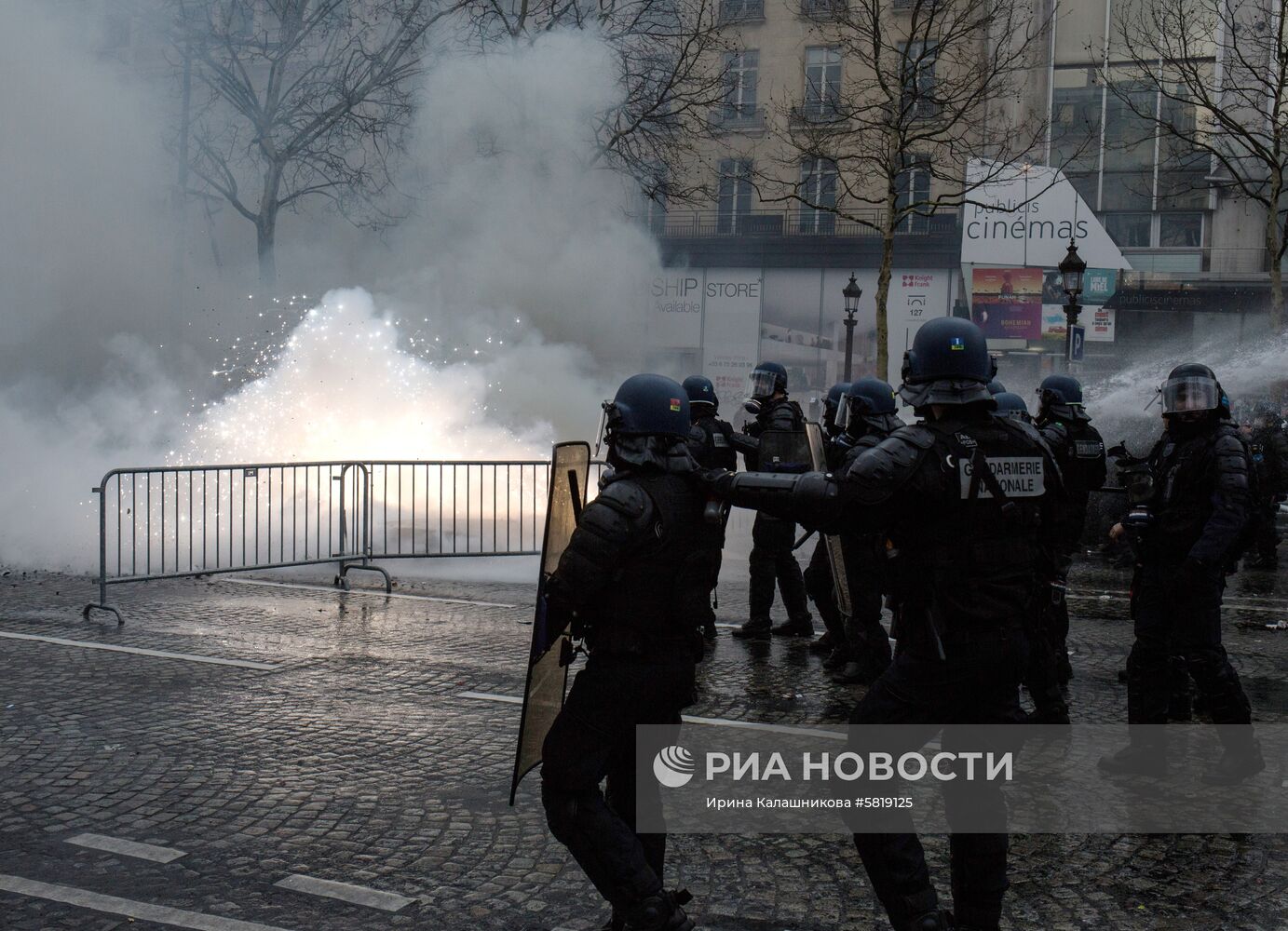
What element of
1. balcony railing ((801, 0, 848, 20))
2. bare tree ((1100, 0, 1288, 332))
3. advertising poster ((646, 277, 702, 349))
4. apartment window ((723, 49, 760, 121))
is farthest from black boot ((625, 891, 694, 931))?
advertising poster ((646, 277, 702, 349))

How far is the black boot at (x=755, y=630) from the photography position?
318 inches

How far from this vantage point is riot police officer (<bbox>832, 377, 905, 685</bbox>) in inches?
256

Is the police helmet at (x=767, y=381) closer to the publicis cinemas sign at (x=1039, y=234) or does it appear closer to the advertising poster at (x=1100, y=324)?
the publicis cinemas sign at (x=1039, y=234)

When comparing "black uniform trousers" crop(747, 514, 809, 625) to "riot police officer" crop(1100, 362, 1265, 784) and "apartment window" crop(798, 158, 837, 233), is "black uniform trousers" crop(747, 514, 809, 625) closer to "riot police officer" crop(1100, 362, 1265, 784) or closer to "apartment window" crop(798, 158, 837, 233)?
"riot police officer" crop(1100, 362, 1265, 784)

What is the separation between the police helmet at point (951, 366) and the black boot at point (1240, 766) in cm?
248

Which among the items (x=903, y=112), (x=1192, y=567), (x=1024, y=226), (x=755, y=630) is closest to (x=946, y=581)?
(x=1192, y=567)

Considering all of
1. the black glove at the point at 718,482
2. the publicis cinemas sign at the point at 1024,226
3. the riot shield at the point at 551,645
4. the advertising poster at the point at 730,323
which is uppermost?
the publicis cinemas sign at the point at 1024,226

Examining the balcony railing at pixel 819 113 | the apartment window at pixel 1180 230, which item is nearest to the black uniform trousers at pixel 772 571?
the balcony railing at pixel 819 113

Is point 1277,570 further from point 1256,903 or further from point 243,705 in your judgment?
point 243,705

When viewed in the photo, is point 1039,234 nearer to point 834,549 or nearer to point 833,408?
point 833,408

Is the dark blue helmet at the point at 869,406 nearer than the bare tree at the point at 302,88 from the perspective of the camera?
Yes

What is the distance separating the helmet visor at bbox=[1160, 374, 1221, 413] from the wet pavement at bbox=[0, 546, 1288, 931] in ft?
5.54

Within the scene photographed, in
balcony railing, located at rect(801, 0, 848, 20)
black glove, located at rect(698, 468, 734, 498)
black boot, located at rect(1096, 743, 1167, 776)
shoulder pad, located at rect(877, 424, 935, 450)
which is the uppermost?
balcony railing, located at rect(801, 0, 848, 20)

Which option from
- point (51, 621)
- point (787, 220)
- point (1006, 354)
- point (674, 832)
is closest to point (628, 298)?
point (787, 220)
